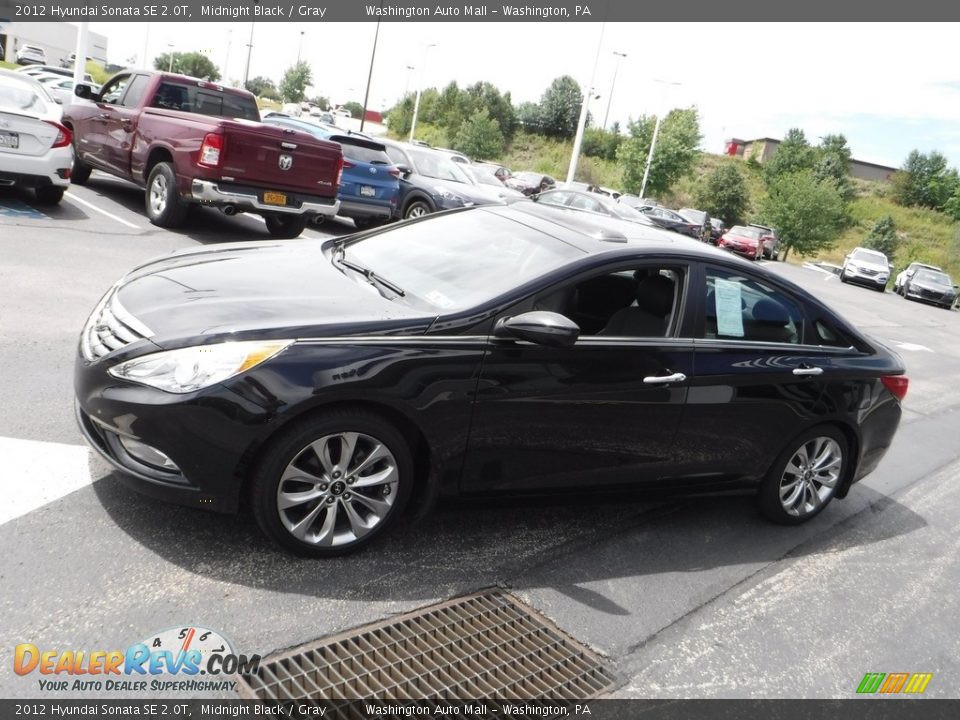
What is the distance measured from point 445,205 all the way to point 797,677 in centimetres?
1161

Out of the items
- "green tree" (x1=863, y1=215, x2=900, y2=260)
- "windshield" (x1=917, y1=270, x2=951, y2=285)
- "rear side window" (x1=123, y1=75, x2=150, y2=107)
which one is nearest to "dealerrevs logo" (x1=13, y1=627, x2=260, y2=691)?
"rear side window" (x1=123, y1=75, x2=150, y2=107)

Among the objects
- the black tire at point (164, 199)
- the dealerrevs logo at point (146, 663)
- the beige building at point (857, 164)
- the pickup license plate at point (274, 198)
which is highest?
the beige building at point (857, 164)

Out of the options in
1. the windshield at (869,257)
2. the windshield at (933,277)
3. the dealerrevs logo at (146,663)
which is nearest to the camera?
the dealerrevs logo at (146,663)

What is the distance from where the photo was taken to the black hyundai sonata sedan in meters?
3.27

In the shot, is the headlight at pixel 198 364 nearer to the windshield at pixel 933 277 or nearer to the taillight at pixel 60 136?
the taillight at pixel 60 136

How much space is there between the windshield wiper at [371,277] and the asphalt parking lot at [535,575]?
1093 millimetres

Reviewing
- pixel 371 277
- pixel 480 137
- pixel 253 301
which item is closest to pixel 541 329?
pixel 371 277

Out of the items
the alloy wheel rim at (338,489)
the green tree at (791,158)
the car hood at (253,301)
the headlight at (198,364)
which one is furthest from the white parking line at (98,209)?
the green tree at (791,158)

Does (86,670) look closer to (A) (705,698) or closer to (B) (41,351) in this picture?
(A) (705,698)

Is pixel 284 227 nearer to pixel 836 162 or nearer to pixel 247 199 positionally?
pixel 247 199

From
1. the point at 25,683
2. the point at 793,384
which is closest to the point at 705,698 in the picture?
the point at 793,384

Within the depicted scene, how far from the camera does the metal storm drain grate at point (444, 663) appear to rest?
2.86 metres

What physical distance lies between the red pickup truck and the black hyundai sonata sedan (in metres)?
5.35

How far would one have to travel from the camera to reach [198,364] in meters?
3.23
